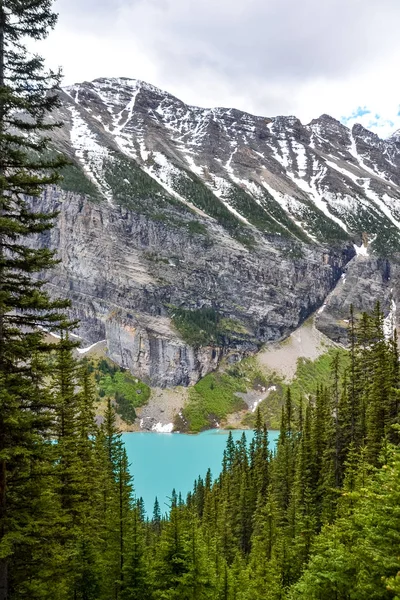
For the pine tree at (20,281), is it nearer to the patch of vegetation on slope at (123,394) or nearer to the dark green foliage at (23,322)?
the dark green foliage at (23,322)

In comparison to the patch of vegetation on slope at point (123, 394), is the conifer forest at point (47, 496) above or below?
above

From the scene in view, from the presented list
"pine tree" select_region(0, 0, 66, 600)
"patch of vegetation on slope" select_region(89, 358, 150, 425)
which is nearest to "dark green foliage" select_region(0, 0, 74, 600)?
"pine tree" select_region(0, 0, 66, 600)

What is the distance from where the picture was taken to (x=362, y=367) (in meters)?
44.8

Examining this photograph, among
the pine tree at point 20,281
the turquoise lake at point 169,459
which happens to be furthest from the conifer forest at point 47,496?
the turquoise lake at point 169,459

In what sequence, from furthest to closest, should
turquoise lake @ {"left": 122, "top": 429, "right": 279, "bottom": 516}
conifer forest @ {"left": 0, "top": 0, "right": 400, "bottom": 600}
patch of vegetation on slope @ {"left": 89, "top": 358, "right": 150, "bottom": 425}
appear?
patch of vegetation on slope @ {"left": 89, "top": 358, "right": 150, "bottom": 425} < turquoise lake @ {"left": 122, "top": 429, "right": 279, "bottom": 516} < conifer forest @ {"left": 0, "top": 0, "right": 400, "bottom": 600}

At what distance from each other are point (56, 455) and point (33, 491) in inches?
41.5

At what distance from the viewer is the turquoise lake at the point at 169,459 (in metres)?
99.8

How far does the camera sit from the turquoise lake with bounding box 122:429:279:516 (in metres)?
99.8

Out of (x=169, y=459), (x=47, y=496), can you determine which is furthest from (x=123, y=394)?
(x=47, y=496)

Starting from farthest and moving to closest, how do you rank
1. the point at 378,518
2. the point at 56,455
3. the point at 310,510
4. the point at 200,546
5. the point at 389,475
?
1. the point at 310,510
2. the point at 200,546
3. the point at 56,455
4. the point at 389,475
5. the point at 378,518

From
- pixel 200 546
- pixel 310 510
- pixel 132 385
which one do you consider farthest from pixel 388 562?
pixel 132 385

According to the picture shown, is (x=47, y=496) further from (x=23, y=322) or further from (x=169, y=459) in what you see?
(x=169, y=459)

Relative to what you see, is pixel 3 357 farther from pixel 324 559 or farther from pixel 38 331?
pixel 324 559

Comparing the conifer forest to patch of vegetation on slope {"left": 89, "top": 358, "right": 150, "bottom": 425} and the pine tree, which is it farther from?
patch of vegetation on slope {"left": 89, "top": 358, "right": 150, "bottom": 425}
